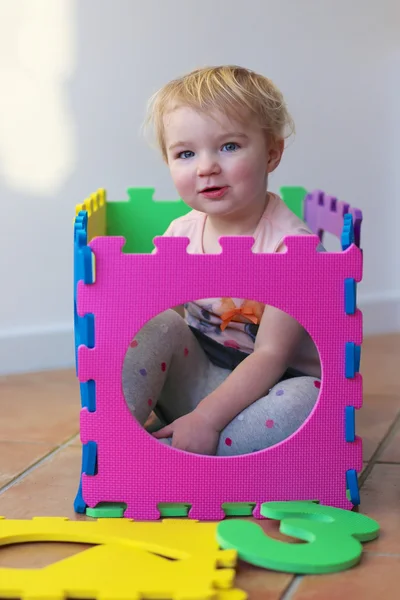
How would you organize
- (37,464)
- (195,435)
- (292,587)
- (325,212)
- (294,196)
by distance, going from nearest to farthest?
(292,587)
(195,435)
(37,464)
(325,212)
(294,196)

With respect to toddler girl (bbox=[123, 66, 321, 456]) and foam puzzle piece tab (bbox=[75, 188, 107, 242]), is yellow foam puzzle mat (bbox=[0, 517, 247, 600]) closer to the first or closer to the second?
toddler girl (bbox=[123, 66, 321, 456])

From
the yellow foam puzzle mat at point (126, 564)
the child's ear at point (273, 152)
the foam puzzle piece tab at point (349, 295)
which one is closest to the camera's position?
the yellow foam puzzle mat at point (126, 564)

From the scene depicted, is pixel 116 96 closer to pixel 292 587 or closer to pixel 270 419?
pixel 270 419

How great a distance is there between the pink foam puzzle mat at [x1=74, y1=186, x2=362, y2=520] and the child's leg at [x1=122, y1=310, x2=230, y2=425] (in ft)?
0.40

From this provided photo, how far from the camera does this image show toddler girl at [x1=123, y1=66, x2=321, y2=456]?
1060mm

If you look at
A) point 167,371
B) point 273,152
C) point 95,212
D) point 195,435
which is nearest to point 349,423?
point 195,435

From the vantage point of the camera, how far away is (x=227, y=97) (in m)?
1.11

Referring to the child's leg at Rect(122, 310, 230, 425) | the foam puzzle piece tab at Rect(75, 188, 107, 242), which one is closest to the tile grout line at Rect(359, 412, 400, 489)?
the child's leg at Rect(122, 310, 230, 425)

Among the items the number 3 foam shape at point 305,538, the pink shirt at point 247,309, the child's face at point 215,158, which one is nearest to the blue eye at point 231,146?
the child's face at point 215,158

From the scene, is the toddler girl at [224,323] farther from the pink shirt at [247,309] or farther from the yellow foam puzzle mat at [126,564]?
the yellow foam puzzle mat at [126,564]

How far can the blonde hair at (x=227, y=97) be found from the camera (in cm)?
111

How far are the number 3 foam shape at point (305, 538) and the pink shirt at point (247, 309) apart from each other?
0.24 meters

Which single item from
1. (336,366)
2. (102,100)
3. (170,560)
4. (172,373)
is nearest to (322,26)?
(102,100)

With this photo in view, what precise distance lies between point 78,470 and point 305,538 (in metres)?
0.35
